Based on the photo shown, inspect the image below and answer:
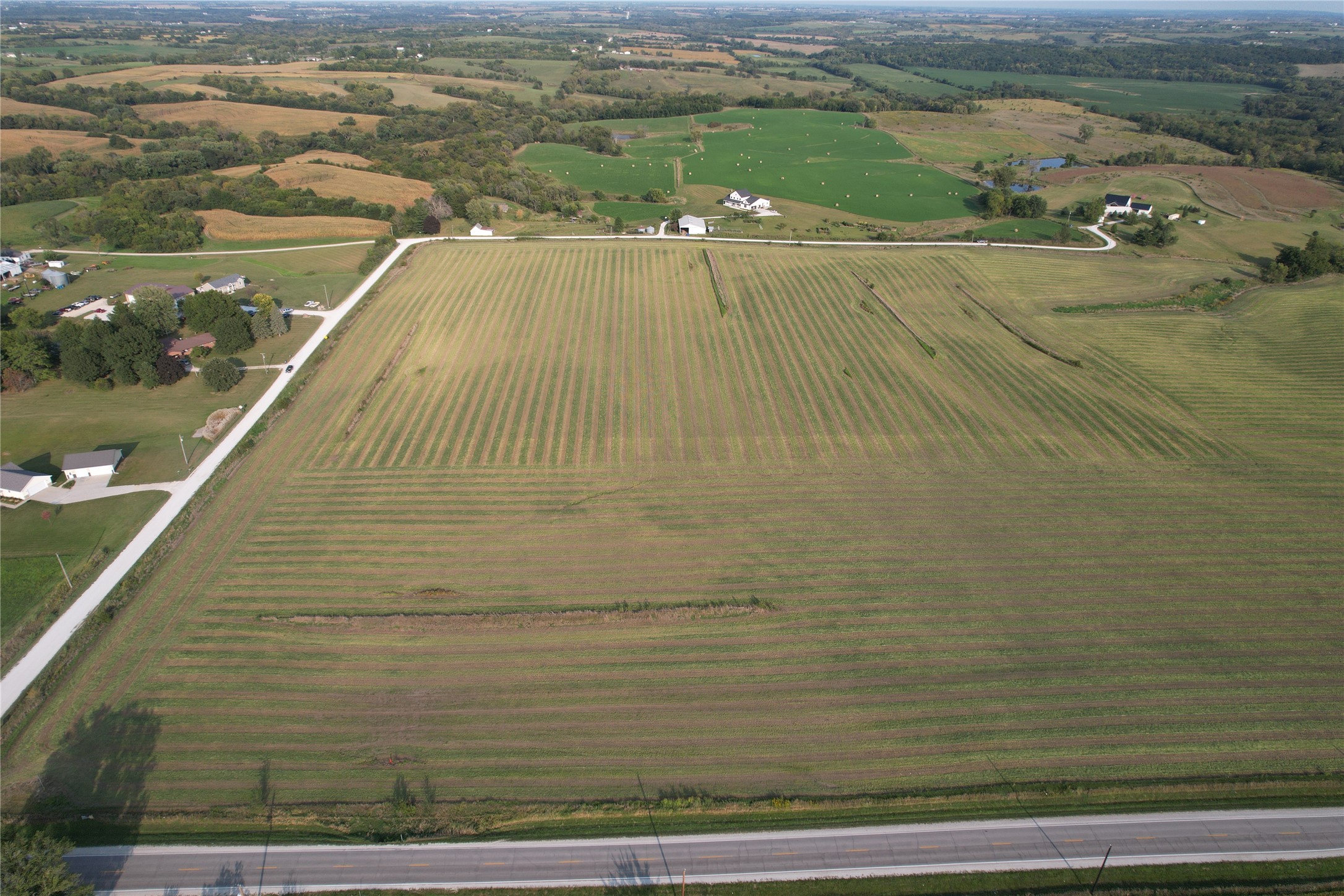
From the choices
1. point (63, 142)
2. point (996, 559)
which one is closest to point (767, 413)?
point (996, 559)

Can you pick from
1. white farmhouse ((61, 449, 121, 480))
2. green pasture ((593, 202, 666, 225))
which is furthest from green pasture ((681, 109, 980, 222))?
white farmhouse ((61, 449, 121, 480))

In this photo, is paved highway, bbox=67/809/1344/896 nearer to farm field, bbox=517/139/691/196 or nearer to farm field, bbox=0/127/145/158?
farm field, bbox=517/139/691/196

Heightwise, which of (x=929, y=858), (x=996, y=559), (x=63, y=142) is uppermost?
(x=63, y=142)

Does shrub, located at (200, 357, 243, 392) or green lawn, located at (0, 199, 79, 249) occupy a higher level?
green lawn, located at (0, 199, 79, 249)

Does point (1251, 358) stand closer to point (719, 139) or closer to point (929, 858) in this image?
point (929, 858)

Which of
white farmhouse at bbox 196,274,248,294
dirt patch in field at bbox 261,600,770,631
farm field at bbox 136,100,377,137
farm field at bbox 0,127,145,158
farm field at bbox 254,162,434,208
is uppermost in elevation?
farm field at bbox 136,100,377,137

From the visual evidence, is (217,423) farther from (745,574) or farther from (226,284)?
(745,574)

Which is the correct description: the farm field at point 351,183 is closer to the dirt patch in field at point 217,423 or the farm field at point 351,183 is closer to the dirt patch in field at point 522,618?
the dirt patch in field at point 217,423
